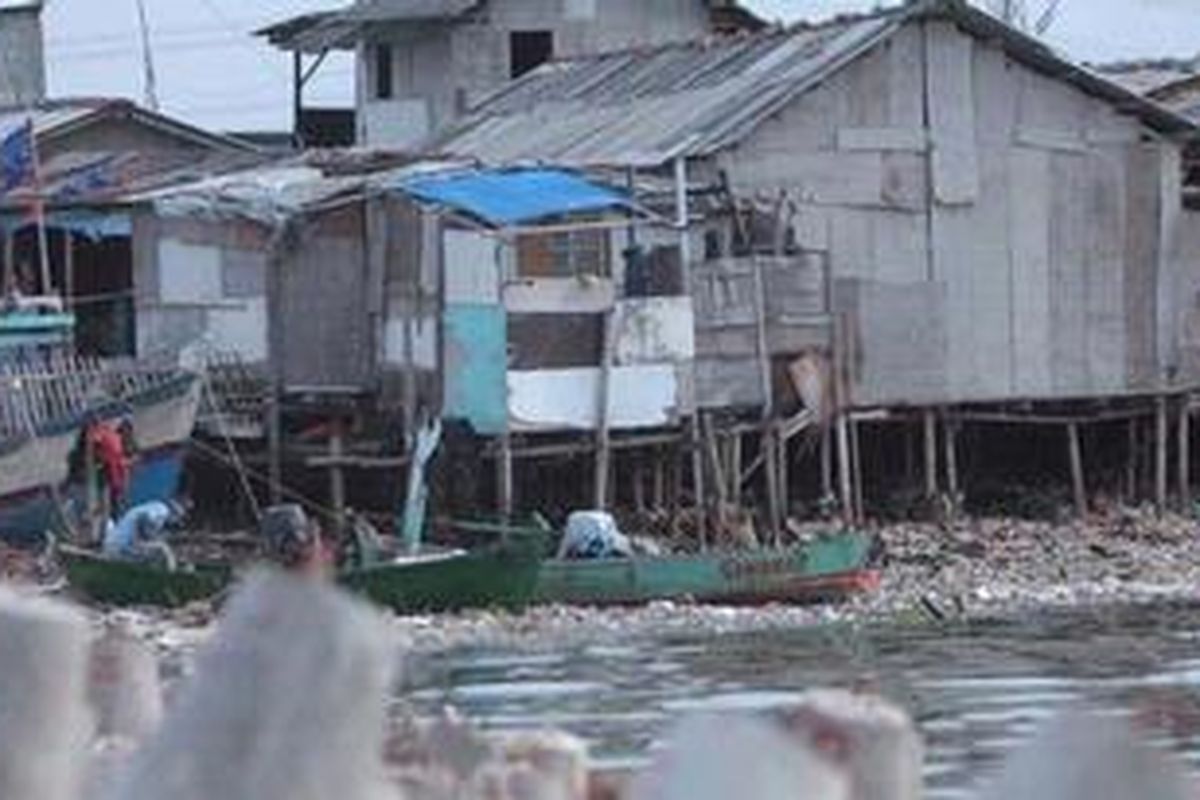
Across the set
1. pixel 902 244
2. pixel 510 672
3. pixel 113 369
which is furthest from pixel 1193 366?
pixel 510 672

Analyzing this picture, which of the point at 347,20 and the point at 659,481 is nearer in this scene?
the point at 659,481

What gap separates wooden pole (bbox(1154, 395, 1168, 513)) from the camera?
1462 inches

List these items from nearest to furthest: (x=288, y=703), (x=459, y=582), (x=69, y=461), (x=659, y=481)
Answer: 1. (x=288, y=703)
2. (x=459, y=582)
3. (x=69, y=461)
4. (x=659, y=481)

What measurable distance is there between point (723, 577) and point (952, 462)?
7.17 meters

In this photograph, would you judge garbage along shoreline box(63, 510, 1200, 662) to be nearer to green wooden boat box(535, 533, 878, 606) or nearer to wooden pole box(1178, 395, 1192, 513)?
green wooden boat box(535, 533, 878, 606)

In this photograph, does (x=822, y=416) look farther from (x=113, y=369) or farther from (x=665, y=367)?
(x=113, y=369)

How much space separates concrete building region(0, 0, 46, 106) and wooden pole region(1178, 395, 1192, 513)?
53.6 ft

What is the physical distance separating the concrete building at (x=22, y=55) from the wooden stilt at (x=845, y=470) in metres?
14.7

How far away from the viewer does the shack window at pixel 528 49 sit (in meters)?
45.6

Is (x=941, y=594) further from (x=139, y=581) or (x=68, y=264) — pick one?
(x=68, y=264)

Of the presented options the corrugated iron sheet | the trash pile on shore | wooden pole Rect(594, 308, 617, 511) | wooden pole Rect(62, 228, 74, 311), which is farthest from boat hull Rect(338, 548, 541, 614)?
the trash pile on shore

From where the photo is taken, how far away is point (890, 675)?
955 inches

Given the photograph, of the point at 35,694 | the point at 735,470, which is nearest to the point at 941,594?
the point at 735,470

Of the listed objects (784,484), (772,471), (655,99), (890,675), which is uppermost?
(655,99)
